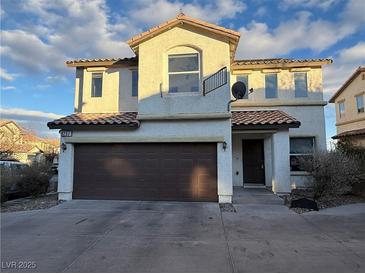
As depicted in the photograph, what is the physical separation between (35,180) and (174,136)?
Result: 21.0ft

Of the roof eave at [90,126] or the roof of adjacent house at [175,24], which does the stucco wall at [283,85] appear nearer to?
the roof of adjacent house at [175,24]

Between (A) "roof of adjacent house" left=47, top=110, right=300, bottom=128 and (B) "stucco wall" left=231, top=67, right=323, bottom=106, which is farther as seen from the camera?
(B) "stucco wall" left=231, top=67, right=323, bottom=106

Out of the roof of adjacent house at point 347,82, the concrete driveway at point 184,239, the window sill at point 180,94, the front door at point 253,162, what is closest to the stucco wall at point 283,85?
the front door at point 253,162

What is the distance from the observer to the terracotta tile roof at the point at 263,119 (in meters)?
12.1

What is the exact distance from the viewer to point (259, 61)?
15477mm

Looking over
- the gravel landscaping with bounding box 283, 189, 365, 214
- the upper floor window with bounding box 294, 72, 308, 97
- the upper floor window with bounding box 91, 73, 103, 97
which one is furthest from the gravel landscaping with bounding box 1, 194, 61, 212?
the upper floor window with bounding box 294, 72, 308, 97

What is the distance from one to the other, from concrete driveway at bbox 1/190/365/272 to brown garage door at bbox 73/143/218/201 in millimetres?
1242

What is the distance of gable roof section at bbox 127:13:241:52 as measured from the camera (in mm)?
11227

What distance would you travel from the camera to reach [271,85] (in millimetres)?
15219

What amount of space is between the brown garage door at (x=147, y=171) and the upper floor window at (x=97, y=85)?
3752 mm

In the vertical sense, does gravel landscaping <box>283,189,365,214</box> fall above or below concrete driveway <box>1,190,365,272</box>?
above

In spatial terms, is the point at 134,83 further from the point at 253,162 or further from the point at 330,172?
the point at 330,172

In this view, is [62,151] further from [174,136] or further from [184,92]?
[184,92]

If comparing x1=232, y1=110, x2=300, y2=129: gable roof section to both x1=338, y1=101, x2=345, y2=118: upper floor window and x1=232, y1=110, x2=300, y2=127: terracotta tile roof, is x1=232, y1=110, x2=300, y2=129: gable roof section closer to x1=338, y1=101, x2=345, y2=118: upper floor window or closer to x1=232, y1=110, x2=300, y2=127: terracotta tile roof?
x1=232, y1=110, x2=300, y2=127: terracotta tile roof
